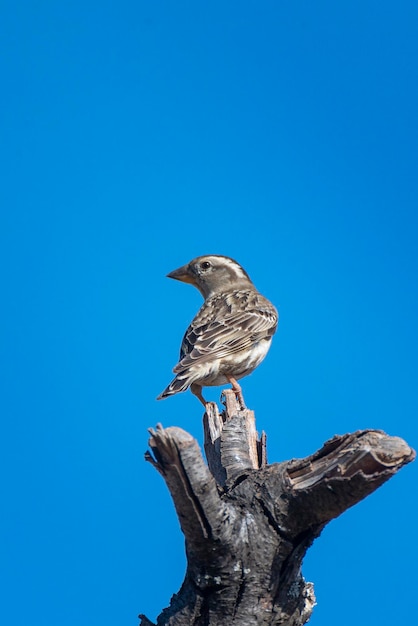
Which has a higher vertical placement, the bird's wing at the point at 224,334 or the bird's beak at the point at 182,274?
the bird's beak at the point at 182,274

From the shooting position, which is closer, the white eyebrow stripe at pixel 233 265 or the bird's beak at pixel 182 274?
the white eyebrow stripe at pixel 233 265

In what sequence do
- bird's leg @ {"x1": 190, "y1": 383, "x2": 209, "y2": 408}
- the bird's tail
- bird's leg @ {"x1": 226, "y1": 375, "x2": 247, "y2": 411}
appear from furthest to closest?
bird's leg @ {"x1": 190, "y1": 383, "x2": 209, "y2": 408}, bird's leg @ {"x1": 226, "y1": 375, "x2": 247, "y2": 411}, the bird's tail

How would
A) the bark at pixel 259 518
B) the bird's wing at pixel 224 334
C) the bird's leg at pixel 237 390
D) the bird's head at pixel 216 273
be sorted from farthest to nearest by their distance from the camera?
the bird's head at pixel 216 273 < the bird's wing at pixel 224 334 < the bird's leg at pixel 237 390 < the bark at pixel 259 518

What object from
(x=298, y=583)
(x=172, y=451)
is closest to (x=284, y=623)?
(x=298, y=583)

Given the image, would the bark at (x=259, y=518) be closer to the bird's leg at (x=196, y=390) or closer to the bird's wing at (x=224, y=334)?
the bird's wing at (x=224, y=334)

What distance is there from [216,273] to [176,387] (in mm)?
3750

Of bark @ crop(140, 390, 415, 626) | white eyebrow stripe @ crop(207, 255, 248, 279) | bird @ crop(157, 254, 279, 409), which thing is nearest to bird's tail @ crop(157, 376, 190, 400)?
bird @ crop(157, 254, 279, 409)

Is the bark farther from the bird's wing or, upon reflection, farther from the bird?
the bird's wing

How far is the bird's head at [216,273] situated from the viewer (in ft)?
40.8

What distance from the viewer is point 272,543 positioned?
5848 millimetres

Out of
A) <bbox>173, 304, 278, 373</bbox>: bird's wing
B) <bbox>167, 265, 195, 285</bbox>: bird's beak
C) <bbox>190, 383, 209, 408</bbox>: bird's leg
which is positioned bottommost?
<bbox>190, 383, 209, 408</bbox>: bird's leg

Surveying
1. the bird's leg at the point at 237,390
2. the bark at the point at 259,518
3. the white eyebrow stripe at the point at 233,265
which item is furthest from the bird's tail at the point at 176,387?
the white eyebrow stripe at the point at 233,265

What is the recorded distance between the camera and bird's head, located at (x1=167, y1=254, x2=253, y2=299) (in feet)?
40.8

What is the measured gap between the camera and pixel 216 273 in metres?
12.5
